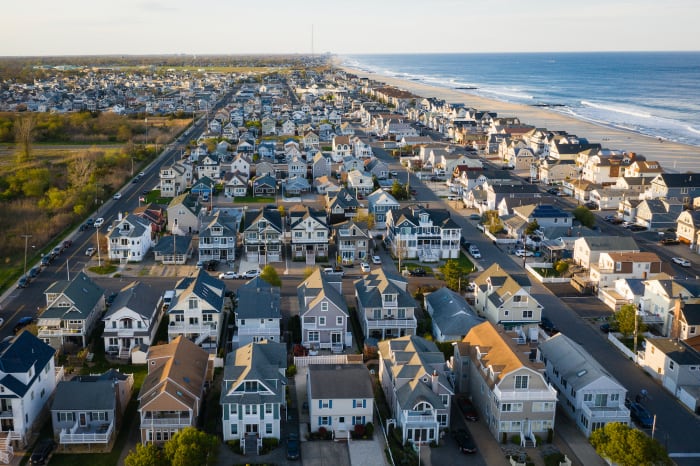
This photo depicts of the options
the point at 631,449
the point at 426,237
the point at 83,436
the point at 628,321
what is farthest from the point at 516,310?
the point at 83,436


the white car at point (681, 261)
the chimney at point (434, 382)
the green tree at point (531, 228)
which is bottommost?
the white car at point (681, 261)

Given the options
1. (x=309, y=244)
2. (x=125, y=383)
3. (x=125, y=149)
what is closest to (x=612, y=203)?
(x=309, y=244)

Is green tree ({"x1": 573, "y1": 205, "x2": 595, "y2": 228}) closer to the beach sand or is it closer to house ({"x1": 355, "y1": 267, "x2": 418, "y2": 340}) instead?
house ({"x1": 355, "y1": 267, "x2": 418, "y2": 340})

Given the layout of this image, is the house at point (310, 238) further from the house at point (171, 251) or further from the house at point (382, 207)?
the house at point (382, 207)

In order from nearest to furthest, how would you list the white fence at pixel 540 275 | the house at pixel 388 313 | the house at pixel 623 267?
the house at pixel 388 313 → the house at pixel 623 267 → the white fence at pixel 540 275

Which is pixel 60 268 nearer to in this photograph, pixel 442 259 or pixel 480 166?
pixel 442 259

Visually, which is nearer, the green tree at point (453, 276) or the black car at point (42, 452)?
the black car at point (42, 452)

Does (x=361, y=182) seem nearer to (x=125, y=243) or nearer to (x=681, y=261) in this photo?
(x=125, y=243)

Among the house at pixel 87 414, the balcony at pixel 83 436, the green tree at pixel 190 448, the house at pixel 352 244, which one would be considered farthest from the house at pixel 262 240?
the green tree at pixel 190 448
